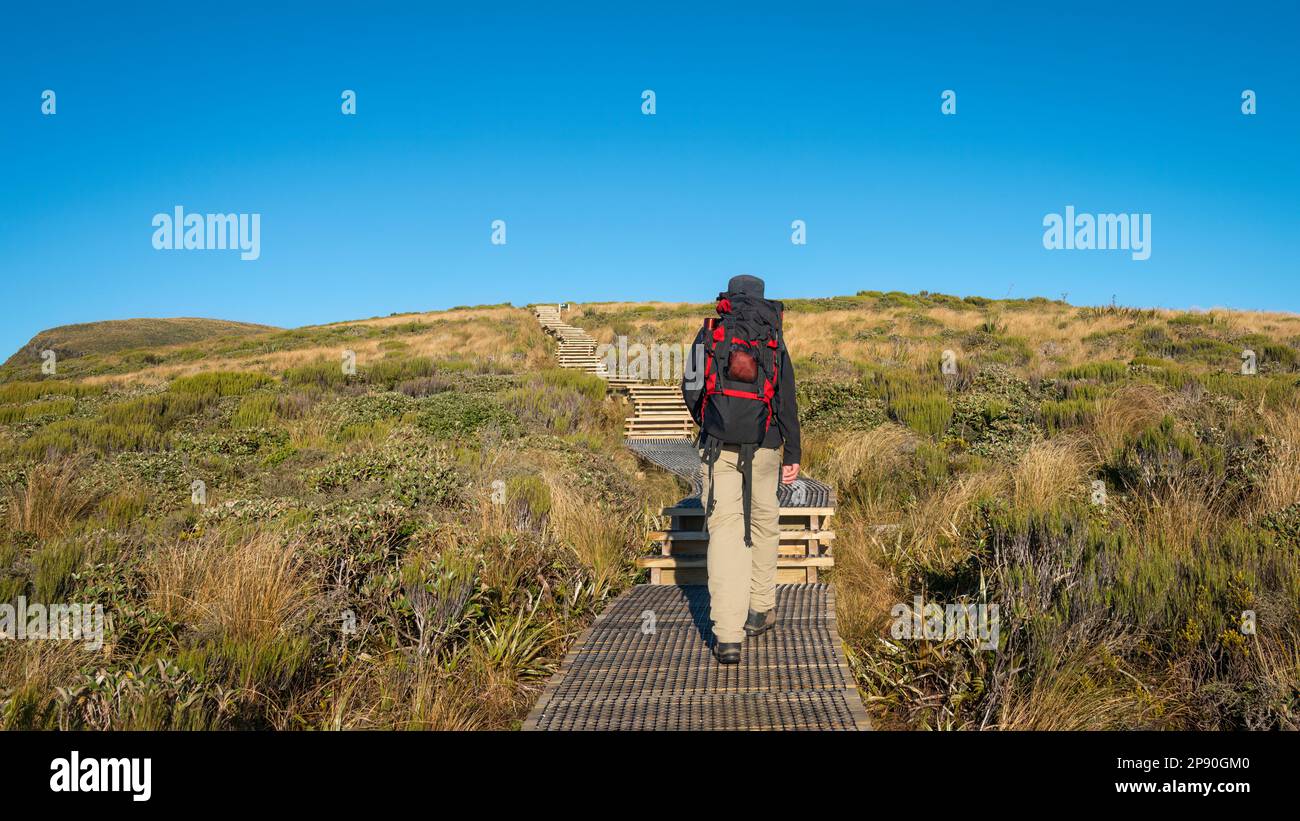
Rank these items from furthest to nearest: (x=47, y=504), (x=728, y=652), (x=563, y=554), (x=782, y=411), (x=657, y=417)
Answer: (x=657, y=417), (x=47, y=504), (x=563, y=554), (x=782, y=411), (x=728, y=652)

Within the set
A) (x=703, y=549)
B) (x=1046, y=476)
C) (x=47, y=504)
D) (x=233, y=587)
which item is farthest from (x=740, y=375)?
(x=47, y=504)

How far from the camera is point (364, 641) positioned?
404cm

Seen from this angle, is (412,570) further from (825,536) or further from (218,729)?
(825,536)

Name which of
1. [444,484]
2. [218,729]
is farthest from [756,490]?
[444,484]

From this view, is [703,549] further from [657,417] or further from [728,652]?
[657,417]

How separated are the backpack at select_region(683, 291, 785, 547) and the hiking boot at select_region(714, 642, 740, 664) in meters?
0.59

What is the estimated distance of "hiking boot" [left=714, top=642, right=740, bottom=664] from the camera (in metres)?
3.75

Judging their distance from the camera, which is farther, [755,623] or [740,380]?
[755,623]

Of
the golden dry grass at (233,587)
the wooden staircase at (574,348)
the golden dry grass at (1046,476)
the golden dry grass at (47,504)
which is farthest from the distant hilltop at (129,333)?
the golden dry grass at (1046,476)

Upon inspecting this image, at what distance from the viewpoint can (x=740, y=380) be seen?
12.0 ft

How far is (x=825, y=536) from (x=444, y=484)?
3664 mm

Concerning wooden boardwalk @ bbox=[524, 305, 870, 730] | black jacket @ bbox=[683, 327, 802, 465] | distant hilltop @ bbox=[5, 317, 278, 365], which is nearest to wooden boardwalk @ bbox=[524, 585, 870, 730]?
wooden boardwalk @ bbox=[524, 305, 870, 730]

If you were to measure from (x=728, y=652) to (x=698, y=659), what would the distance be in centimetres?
22
